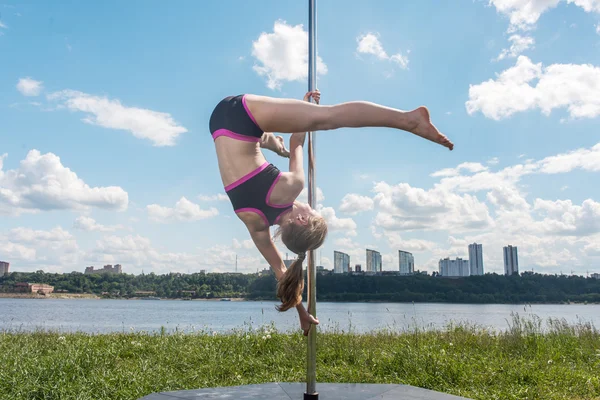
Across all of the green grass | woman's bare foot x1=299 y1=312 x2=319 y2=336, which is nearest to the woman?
woman's bare foot x1=299 y1=312 x2=319 y2=336

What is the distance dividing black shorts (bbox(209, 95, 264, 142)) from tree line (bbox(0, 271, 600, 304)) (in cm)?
149

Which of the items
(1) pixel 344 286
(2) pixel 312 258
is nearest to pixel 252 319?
(1) pixel 344 286

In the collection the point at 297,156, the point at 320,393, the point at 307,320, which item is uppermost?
the point at 297,156

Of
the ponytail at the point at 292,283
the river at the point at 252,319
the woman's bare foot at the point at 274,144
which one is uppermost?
the woman's bare foot at the point at 274,144

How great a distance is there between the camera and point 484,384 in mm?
4957

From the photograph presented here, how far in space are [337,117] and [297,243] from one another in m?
0.78

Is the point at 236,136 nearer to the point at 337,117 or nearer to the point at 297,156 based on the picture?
the point at 297,156

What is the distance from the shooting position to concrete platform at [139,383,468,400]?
142 inches

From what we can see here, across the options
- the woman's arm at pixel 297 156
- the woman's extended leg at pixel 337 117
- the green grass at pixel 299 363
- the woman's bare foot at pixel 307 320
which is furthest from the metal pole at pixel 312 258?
the green grass at pixel 299 363

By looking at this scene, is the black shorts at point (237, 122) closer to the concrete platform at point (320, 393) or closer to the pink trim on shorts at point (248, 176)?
the pink trim on shorts at point (248, 176)

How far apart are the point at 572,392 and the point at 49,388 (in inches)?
195

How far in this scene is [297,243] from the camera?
2.86m

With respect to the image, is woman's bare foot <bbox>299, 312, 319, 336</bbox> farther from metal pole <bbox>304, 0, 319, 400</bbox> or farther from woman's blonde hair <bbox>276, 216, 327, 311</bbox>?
woman's blonde hair <bbox>276, 216, 327, 311</bbox>

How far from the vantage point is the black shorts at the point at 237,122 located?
2.98m
